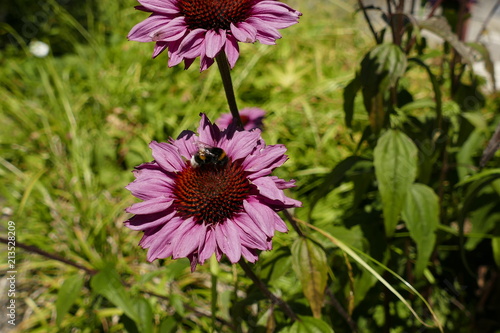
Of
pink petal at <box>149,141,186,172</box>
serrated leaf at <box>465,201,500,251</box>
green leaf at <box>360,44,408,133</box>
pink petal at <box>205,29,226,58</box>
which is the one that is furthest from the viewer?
serrated leaf at <box>465,201,500,251</box>

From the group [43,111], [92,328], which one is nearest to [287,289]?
[92,328]

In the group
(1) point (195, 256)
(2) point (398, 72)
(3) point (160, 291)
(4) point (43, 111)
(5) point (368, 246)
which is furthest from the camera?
(4) point (43, 111)

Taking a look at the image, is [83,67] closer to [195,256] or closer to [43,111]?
[43,111]

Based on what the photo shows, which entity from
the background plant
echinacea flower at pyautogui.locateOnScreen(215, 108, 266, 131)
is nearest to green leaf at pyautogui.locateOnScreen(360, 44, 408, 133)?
the background plant

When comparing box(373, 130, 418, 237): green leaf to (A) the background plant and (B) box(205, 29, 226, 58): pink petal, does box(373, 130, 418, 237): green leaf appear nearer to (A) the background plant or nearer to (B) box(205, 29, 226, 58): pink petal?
(A) the background plant

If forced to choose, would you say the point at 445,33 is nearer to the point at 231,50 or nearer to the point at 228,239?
the point at 231,50
